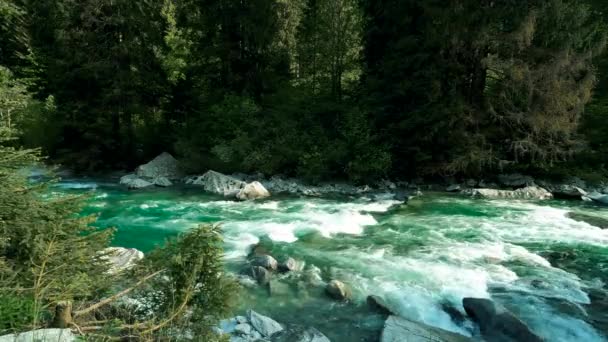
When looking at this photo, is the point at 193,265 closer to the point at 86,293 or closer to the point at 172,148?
the point at 86,293

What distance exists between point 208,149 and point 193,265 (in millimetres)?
17911

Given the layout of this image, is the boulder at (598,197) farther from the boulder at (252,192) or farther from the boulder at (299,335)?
the boulder at (299,335)

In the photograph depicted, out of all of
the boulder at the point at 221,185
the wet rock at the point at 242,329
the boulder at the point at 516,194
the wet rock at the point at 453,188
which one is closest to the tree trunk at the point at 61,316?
the wet rock at the point at 242,329

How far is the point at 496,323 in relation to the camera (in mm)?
6336

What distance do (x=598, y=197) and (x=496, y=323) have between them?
38.4ft

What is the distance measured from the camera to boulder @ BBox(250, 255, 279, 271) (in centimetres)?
884

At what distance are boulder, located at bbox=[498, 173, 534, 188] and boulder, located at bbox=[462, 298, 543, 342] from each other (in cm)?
1213

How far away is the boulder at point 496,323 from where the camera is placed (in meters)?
6.04

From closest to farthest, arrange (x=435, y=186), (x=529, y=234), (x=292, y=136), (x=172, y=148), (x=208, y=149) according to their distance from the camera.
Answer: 1. (x=529, y=234)
2. (x=435, y=186)
3. (x=292, y=136)
4. (x=208, y=149)
5. (x=172, y=148)

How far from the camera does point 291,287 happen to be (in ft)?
26.6

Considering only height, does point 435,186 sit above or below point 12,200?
below

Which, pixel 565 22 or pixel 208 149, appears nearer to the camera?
pixel 565 22

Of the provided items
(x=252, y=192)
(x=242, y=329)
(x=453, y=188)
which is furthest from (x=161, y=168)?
(x=242, y=329)

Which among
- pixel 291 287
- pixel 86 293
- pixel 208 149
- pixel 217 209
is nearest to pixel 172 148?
pixel 208 149
